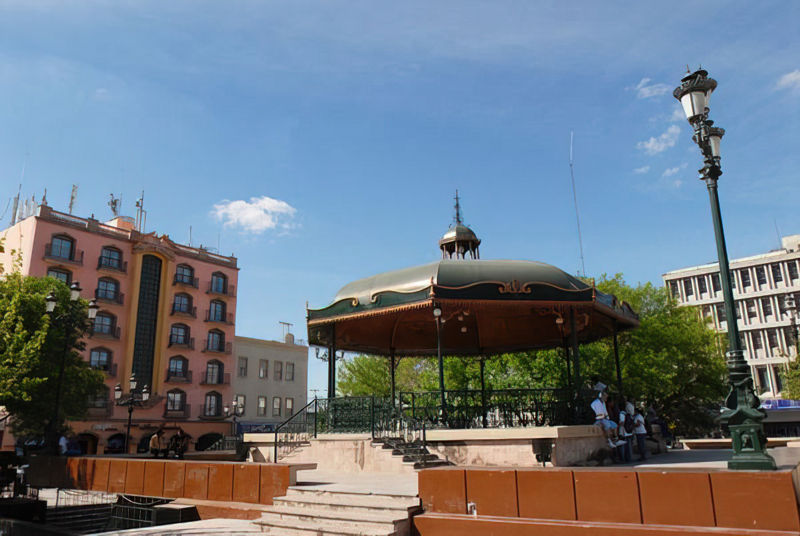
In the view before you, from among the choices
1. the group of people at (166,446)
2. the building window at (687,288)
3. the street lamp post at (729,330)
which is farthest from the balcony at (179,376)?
the building window at (687,288)

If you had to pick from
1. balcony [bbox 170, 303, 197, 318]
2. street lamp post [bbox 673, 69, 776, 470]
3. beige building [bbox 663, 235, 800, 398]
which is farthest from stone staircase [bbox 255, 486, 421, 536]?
beige building [bbox 663, 235, 800, 398]

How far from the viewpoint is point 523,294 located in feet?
49.3

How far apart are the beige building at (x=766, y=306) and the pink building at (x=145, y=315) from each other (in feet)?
162

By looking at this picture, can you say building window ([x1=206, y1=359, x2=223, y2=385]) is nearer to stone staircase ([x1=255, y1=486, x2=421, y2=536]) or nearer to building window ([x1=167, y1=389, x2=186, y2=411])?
building window ([x1=167, y1=389, x2=186, y2=411])

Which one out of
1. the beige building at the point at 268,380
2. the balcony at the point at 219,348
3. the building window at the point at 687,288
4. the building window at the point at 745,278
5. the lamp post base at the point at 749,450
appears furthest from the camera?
the building window at the point at 687,288

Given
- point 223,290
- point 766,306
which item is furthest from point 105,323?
point 766,306

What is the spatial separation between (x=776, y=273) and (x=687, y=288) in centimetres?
995

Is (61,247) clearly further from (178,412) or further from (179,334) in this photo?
(178,412)

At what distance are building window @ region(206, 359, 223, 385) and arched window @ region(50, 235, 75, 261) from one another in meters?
15.3

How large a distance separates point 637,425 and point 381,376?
3411cm

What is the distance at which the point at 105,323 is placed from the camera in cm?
4647

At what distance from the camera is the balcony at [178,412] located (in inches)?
1913

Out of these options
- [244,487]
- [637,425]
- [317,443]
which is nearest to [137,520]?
[244,487]

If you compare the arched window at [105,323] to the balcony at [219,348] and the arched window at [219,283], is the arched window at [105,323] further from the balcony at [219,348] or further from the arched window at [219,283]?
the arched window at [219,283]
